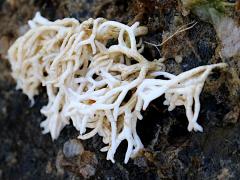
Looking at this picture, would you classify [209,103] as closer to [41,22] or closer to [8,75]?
[41,22]

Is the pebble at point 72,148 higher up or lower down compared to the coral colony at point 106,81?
lower down

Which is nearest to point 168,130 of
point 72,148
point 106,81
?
point 106,81

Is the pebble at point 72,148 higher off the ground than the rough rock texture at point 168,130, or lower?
lower

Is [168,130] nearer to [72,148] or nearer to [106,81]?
[106,81]

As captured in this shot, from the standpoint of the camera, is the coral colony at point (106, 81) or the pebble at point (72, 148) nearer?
the coral colony at point (106, 81)

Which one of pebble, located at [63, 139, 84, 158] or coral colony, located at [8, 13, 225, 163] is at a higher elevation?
coral colony, located at [8, 13, 225, 163]

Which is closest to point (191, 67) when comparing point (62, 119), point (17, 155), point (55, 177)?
point (62, 119)
